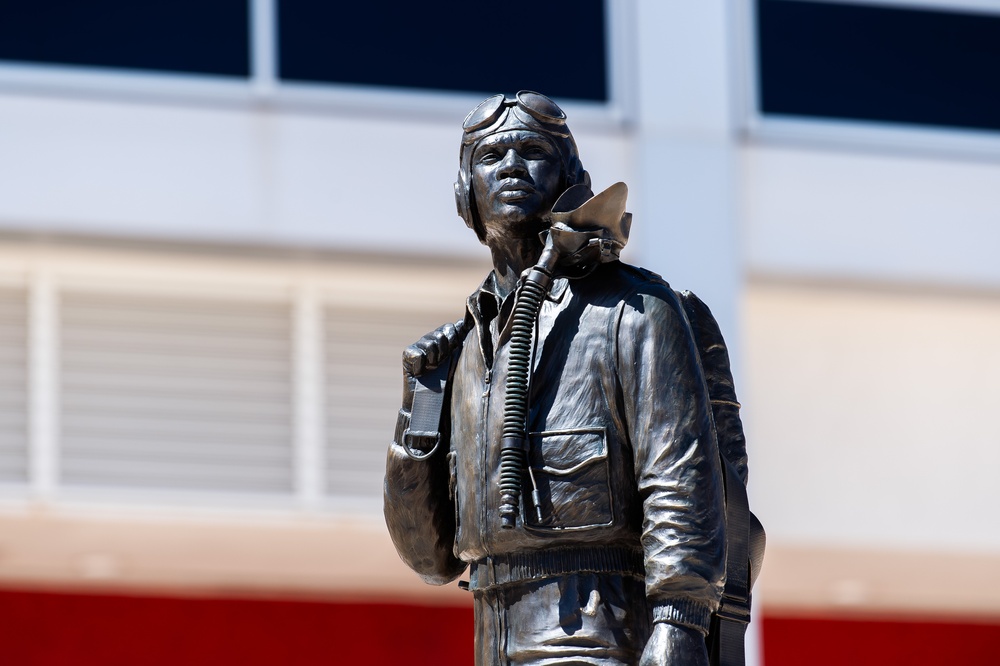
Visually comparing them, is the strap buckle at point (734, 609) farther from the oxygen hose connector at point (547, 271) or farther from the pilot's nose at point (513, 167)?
the pilot's nose at point (513, 167)

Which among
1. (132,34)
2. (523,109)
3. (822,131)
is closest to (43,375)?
(132,34)

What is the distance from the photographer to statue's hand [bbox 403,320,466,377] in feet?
16.5

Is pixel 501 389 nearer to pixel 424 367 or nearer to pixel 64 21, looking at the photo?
pixel 424 367

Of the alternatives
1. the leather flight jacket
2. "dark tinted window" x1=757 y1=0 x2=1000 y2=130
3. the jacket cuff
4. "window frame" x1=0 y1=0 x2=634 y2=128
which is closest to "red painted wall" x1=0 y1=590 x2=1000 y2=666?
"window frame" x1=0 y1=0 x2=634 y2=128

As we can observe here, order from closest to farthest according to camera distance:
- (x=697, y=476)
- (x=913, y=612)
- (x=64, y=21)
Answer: (x=697, y=476) → (x=64, y=21) → (x=913, y=612)

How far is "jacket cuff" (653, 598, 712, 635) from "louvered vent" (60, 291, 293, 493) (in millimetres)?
8292

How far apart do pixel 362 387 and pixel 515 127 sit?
7.98 meters

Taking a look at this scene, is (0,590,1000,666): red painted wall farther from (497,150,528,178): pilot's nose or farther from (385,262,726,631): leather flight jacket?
(497,150,528,178): pilot's nose

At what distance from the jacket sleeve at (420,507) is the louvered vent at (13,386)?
7.54 m

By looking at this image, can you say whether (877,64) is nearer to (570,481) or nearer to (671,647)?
(570,481)

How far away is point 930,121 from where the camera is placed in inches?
526

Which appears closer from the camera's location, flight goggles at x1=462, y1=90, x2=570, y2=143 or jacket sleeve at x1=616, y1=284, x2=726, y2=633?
jacket sleeve at x1=616, y1=284, x2=726, y2=633

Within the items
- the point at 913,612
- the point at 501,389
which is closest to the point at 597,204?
the point at 501,389

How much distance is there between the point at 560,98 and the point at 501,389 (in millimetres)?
8288
